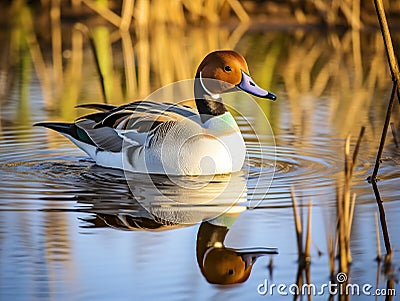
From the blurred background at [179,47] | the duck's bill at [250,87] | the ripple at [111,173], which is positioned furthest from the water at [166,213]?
the duck's bill at [250,87]

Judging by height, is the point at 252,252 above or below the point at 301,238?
below

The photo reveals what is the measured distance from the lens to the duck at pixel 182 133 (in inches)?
230

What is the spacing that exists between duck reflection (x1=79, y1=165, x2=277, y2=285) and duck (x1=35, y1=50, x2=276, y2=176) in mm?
138

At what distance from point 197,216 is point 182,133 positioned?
Result: 97 centimetres

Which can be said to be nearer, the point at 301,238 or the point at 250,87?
the point at 301,238

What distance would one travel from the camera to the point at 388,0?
567 inches

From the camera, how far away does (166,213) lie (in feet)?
16.5

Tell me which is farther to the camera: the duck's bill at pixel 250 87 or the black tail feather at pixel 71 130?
the black tail feather at pixel 71 130

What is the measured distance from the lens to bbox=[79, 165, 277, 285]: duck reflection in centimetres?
418

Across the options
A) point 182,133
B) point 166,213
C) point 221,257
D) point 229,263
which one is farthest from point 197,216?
point 182,133

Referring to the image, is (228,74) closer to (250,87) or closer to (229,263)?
(250,87)
